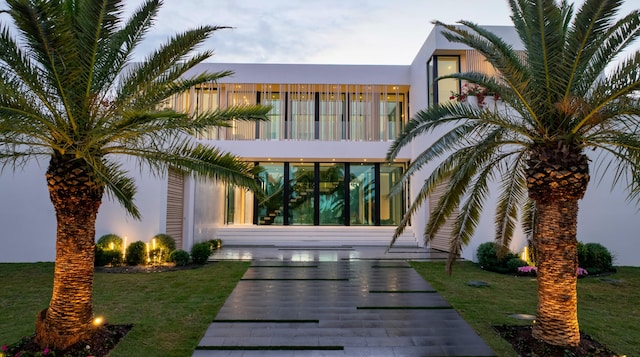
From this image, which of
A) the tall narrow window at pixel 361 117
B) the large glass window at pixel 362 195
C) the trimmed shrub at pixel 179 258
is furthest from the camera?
the large glass window at pixel 362 195

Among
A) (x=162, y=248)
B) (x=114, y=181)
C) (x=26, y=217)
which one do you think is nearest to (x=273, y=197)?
(x=162, y=248)

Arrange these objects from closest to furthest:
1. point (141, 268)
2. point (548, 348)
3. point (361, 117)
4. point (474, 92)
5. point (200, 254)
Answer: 1. point (548, 348)
2. point (141, 268)
3. point (474, 92)
4. point (200, 254)
5. point (361, 117)

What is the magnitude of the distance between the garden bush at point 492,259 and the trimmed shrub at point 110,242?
9.86 meters

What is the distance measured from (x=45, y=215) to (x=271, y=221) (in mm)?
9817

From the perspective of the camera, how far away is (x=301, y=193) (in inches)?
758

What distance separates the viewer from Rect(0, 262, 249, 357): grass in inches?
200

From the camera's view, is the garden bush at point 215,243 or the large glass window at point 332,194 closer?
the garden bush at point 215,243

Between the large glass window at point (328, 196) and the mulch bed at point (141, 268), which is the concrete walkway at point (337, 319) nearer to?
the mulch bed at point (141, 268)

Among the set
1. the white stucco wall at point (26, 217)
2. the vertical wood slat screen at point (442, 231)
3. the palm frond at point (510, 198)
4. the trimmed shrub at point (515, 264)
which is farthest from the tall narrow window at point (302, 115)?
the palm frond at point (510, 198)

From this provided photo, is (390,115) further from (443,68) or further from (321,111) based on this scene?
(443,68)

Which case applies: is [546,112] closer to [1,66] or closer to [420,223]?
[1,66]

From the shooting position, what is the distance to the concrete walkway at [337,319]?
4.85m

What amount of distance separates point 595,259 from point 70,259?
38.4ft

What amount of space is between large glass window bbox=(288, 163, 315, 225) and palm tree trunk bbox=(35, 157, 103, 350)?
14383 mm
